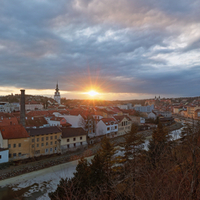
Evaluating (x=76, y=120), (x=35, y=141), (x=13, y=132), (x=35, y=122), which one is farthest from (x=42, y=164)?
(x=35, y=122)

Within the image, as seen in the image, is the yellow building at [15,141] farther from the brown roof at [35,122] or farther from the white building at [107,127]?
the white building at [107,127]

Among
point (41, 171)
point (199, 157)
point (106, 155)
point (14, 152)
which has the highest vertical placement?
point (199, 157)

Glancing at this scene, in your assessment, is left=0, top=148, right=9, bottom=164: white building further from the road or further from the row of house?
the road

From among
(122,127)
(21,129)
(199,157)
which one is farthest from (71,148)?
(199,157)

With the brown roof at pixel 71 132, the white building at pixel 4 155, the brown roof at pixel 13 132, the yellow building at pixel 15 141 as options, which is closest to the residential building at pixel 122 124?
the brown roof at pixel 71 132

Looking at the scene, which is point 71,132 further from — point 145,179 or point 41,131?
point 145,179

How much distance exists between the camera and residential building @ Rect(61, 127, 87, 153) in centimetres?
2233

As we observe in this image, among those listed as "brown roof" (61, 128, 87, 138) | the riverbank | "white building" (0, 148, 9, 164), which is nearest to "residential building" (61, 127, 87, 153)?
"brown roof" (61, 128, 87, 138)

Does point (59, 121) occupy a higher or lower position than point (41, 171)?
higher

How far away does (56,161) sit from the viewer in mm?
19281

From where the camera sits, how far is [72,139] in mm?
23109

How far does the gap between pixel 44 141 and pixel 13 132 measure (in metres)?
3.88

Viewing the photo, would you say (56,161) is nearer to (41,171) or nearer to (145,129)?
(41,171)

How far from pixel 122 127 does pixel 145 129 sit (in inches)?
389
